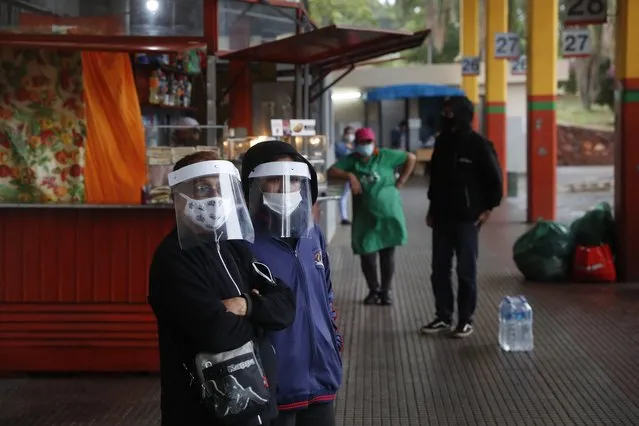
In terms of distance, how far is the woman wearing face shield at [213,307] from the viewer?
324 cm

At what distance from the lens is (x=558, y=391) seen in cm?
687

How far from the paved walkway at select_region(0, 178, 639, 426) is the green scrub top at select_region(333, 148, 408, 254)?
70 centimetres

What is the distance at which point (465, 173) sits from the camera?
8.28m

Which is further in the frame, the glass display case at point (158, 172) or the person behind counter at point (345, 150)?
the person behind counter at point (345, 150)

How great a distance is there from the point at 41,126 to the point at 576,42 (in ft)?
34.1

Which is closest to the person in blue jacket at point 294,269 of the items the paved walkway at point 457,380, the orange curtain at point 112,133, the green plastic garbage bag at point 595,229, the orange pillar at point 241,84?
the paved walkway at point 457,380

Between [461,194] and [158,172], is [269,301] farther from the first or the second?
[461,194]

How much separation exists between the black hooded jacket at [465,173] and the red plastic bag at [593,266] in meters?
3.56

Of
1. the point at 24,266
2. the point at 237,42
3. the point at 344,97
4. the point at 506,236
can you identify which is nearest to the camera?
the point at 24,266

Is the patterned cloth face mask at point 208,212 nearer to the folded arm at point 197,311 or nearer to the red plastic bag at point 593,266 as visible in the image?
the folded arm at point 197,311

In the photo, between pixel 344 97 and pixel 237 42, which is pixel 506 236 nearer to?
pixel 237 42

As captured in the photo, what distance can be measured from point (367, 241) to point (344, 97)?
33.6 metres

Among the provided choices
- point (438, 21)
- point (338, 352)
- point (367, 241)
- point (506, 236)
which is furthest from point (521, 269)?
point (438, 21)

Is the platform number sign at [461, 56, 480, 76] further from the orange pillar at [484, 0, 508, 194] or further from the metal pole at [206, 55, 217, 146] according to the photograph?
the metal pole at [206, 55, 217, 146]
